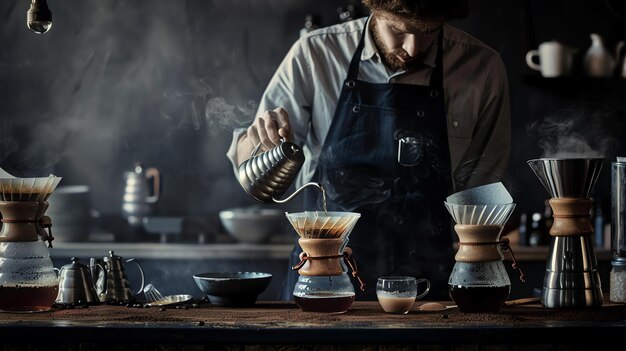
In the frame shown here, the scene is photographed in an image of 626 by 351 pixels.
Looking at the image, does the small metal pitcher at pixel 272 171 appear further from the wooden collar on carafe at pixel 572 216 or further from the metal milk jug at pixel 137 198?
the metal milk jug at pixel 137 198

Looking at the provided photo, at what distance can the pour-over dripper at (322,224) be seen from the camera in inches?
88.6

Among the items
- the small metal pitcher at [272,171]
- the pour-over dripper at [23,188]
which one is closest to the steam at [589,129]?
the small metal pitcher at [272,171]

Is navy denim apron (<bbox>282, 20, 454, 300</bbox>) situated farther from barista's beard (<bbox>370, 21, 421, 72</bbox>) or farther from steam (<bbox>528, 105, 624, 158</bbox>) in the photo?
steam (<bbox>528, 105, 624, 158</bbox>)

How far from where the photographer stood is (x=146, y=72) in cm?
527

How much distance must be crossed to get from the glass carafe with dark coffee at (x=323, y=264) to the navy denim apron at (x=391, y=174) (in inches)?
35.1

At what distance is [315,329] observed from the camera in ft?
6.59

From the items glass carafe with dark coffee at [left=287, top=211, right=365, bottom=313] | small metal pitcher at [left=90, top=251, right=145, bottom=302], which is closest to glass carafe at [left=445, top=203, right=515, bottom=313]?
glass carafe with dark coffee at [left=287, top=211, right=365, bottom=313]

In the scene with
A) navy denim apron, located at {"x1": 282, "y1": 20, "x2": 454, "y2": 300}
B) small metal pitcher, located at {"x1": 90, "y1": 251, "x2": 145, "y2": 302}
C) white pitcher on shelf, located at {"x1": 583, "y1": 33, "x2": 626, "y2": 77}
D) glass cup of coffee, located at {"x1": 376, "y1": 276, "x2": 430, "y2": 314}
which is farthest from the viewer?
white pitcher on shelf, located at {"x1": 583, "y1": 33, "x2": 626, "y2": 77}

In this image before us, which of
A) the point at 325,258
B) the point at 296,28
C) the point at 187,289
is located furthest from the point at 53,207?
the point at 325,258

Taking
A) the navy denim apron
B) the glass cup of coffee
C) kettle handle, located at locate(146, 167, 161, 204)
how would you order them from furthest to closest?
kettle handle, located at locate(146, 167, 161, 204) < the navy denim apron < the glass cup of coffee

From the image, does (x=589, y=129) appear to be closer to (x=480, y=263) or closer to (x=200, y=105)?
(x=200, y=105)

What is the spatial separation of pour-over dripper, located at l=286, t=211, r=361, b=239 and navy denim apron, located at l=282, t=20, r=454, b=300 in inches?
35.2

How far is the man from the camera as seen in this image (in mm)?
3205

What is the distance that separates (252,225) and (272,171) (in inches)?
84.9
